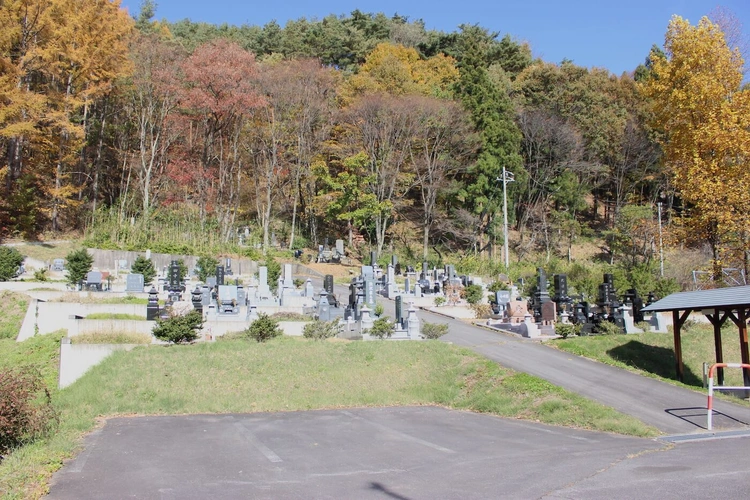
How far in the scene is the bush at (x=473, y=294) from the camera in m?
26.1

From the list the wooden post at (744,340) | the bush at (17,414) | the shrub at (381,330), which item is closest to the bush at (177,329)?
the shrub at (381,330)

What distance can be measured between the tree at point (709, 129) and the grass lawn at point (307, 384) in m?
10.4

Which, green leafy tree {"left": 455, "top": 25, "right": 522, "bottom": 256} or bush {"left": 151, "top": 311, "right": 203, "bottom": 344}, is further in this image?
green leafy tree {"left": 455, "top": 25, "right": 522, "bottom": 256}

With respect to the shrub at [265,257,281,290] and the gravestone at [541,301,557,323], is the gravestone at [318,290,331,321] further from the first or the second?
the gravestone at [541,301,557,323]

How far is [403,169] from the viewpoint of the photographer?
39312 mm

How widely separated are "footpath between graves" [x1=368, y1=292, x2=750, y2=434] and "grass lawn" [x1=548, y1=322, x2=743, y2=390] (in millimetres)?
486

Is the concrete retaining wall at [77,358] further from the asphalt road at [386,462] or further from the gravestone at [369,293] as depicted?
the gravestone at [369,293]

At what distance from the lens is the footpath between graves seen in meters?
10.8

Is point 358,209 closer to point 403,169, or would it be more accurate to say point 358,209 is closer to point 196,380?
point 403,169

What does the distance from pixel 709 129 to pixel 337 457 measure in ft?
58.0

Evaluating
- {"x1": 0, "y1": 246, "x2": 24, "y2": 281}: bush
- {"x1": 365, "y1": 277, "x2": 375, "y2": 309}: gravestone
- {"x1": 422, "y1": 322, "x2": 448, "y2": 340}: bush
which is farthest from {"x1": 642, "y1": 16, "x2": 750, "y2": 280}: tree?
{"x1": 0, "y1": 246, "x2": 24, "y2": 281}: bush

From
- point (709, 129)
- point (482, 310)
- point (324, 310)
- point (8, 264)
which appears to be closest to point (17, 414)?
point (324, 310)

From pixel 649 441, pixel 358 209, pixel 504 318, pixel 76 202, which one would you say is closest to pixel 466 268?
pixel 358 209

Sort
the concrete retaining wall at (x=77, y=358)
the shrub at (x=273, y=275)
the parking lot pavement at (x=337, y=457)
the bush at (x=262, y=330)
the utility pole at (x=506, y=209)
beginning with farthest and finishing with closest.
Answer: the utility pole at (x=506, y=209)
the shrub at (x=273, y=275)
the bush at (x=262, y=330)
the concrete retaining wall at (x=77, y=358)
the parking lot pavement at (x=337, y=457)
